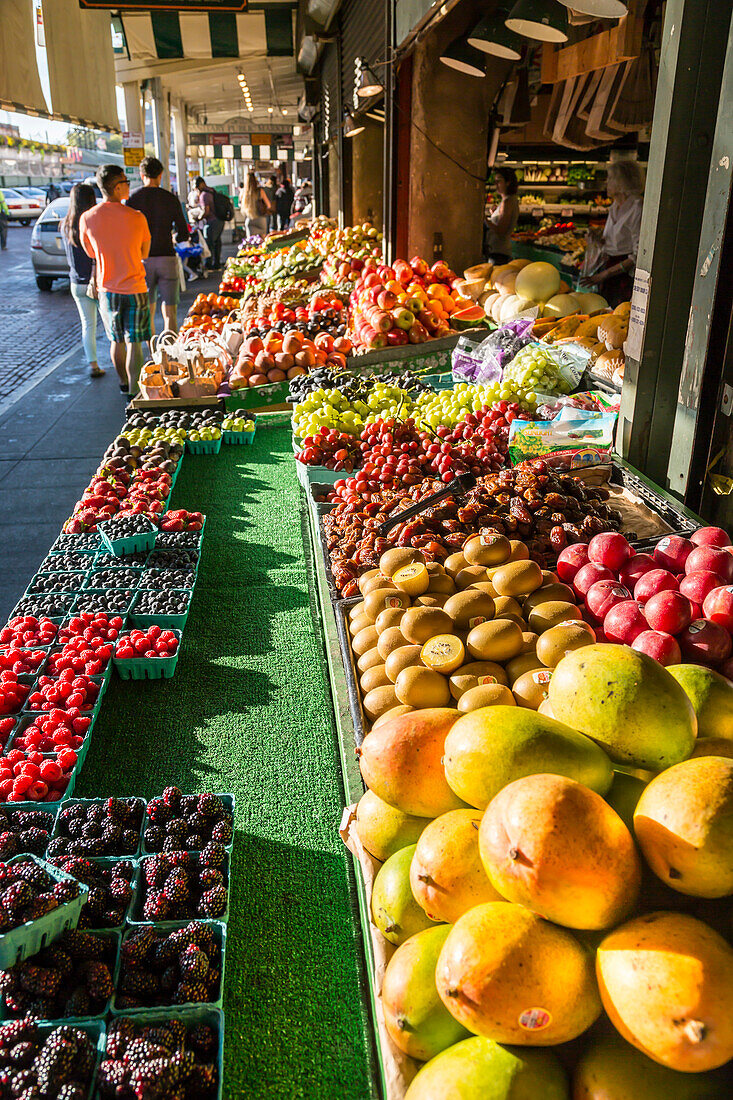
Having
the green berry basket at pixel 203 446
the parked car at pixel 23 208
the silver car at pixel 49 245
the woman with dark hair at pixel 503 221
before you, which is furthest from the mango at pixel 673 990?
the parked car at pixel 23 208

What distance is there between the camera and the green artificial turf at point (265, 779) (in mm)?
1782

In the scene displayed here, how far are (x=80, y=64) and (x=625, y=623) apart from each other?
1171cm

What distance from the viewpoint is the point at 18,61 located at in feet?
26.3

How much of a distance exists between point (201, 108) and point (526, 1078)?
3433cm

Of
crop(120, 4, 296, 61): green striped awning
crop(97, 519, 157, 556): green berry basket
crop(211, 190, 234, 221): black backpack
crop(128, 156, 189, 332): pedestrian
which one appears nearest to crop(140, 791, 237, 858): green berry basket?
crop(97, 519, 157, 556): green berry basket

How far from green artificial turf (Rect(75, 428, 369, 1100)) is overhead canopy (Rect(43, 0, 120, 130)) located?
8321 millimetres

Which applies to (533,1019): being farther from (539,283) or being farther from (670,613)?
(539,283)

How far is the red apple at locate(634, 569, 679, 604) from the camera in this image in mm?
2166

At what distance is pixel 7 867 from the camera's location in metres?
1.74

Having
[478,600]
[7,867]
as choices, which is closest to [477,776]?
[478,600]

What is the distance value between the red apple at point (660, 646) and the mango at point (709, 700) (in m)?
0.22

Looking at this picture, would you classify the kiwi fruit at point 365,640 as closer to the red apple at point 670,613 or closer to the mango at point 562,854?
the red apple at point 670,613

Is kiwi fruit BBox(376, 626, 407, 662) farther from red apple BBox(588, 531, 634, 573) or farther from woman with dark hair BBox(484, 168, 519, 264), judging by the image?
woman with dark hair BBox(484, 168, 519, 264)

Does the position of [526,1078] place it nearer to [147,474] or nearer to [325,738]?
[325,738]
